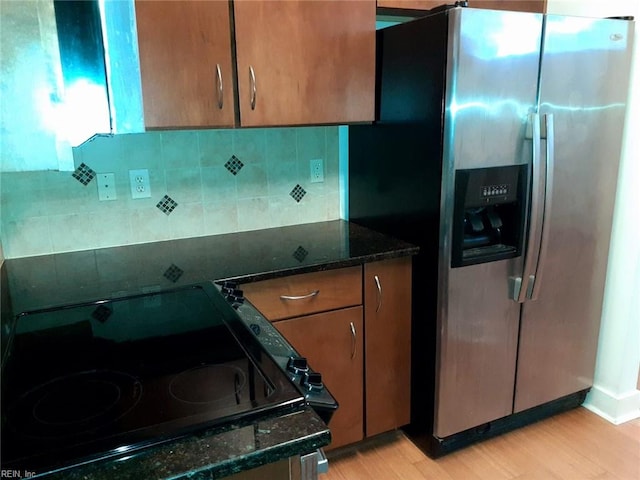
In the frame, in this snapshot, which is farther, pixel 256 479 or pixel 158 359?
pixel 158 359

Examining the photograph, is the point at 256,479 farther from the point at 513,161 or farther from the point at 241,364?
the point at 513,161

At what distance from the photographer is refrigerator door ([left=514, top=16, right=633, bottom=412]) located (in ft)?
6.07

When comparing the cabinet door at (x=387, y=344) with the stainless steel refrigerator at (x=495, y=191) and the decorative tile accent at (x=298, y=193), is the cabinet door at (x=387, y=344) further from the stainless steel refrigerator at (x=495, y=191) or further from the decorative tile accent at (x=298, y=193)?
the decorative tile accent at (x=298, y=193)

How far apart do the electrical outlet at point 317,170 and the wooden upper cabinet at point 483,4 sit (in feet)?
2.30

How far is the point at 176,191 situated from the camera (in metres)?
2.05

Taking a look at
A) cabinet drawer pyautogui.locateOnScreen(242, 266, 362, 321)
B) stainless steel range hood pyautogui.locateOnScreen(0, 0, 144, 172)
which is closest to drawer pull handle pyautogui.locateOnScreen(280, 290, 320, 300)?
cabinet drawer pyautogui.locateOnScreen(242, 266, 362, 321)

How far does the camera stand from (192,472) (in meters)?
0.70

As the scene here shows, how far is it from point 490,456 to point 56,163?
2.01 m

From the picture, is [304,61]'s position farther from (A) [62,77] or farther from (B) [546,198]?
(A) [62,77]

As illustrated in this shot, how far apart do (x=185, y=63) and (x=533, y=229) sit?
1.38 m

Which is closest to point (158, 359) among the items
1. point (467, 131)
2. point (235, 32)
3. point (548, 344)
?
point (235, 32)

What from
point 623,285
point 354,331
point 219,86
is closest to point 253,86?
point 219,86

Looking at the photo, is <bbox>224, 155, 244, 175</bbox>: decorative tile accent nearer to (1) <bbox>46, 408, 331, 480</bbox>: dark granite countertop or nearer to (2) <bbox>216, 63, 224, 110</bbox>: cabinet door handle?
(2) <bbox>216, 63, 224, 110</bbox>: cabinet door handle

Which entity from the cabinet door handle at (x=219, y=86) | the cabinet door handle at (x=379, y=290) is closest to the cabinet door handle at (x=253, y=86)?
the cabinet door handle at (x=219, y=86)
